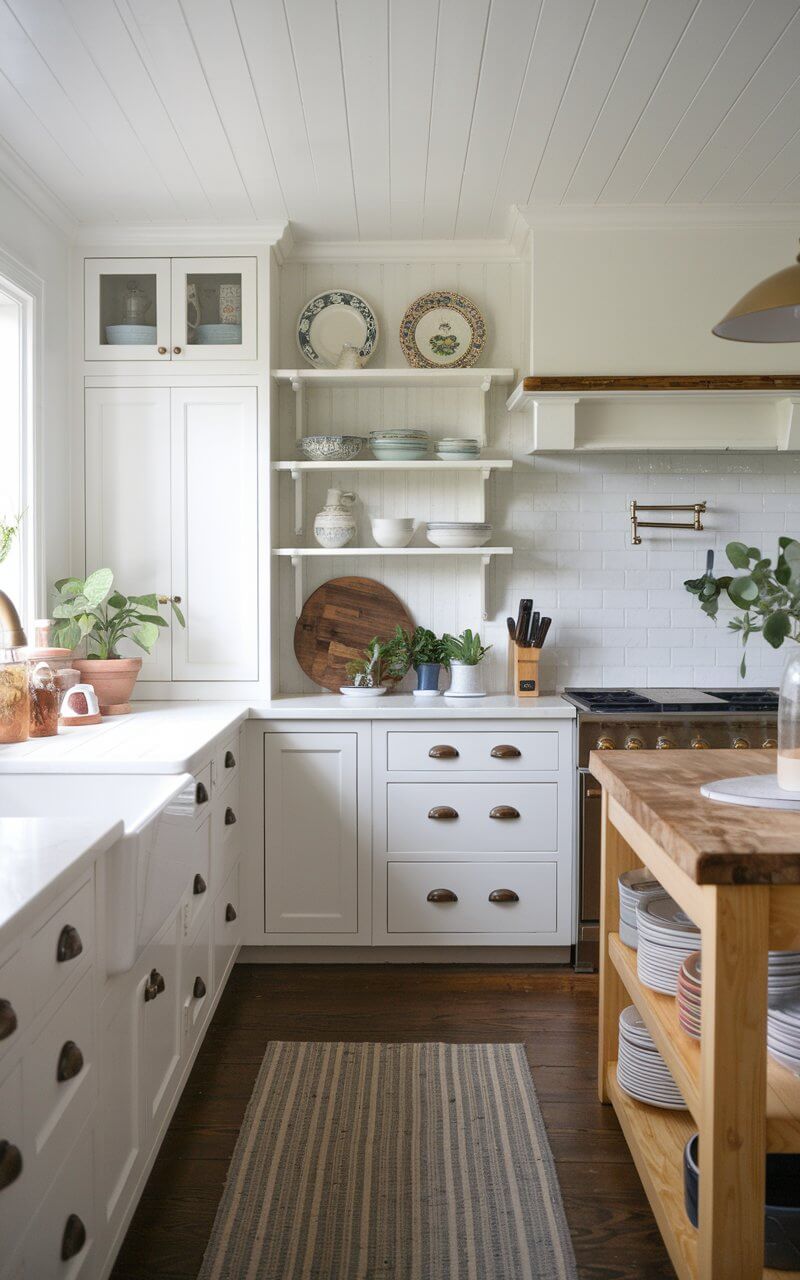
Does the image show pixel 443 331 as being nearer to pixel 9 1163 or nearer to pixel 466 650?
pixel 466 650

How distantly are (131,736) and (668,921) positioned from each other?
5.14 ft

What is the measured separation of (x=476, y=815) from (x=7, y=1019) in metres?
2.34

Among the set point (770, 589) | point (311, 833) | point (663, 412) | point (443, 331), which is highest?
point (443, 331)

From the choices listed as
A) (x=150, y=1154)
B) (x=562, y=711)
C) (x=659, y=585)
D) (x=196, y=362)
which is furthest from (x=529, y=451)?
(x=150, y=1154)

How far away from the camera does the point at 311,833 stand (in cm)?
343

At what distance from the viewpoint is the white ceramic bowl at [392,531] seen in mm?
3688

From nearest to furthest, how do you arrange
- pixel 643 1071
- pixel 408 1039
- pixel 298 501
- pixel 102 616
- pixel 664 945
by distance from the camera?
pixel 664 945 < pixel 643 1071 < pixel 408 1039 < pixel 102 616 < pixel 298 501

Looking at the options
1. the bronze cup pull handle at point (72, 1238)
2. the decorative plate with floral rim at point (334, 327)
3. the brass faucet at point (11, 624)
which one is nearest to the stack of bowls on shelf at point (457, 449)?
the decorative plate with floral rim at point (334, 327)

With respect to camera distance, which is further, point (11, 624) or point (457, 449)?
point (457, 449)

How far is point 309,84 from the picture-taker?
2.59 meters

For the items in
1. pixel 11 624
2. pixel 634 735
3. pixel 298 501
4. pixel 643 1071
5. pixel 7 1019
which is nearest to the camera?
pixel 7 1019

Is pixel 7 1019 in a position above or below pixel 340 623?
below

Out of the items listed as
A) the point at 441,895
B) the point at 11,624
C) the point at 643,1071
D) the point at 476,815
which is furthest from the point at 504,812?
the point at 11,624

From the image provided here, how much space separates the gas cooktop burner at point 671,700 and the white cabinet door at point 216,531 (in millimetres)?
1233
